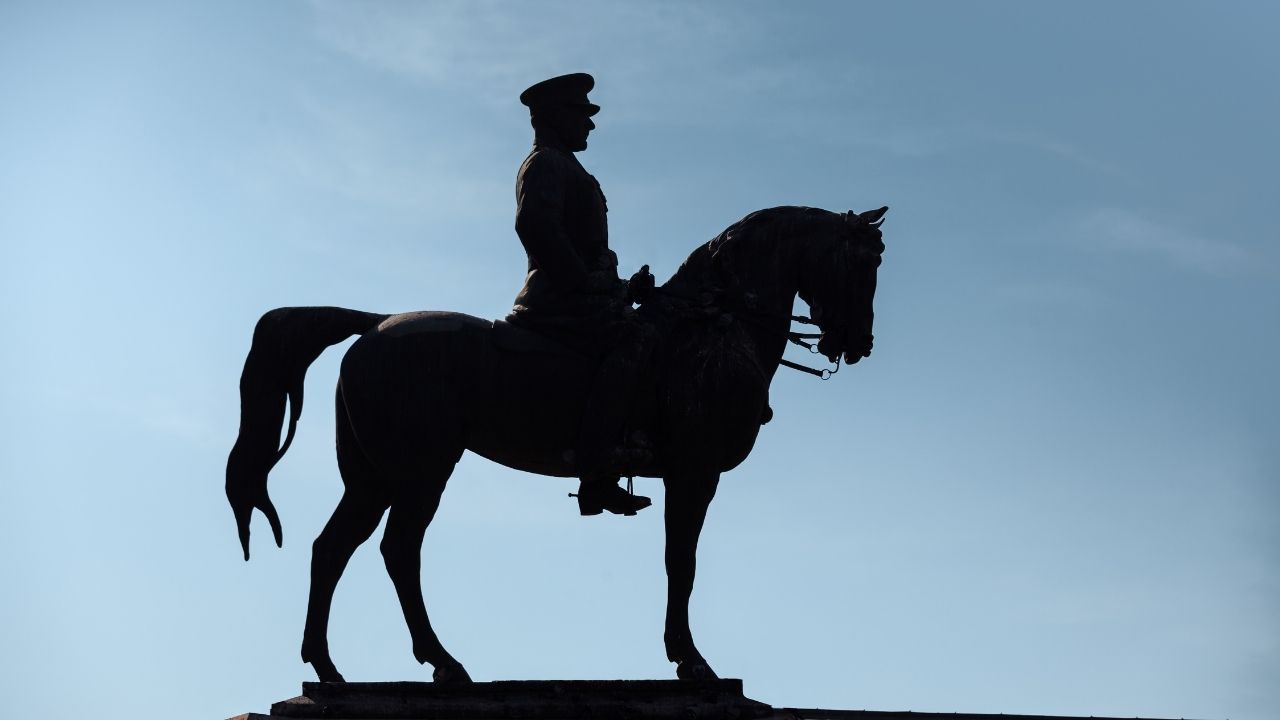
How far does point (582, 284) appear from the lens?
56.5 ft

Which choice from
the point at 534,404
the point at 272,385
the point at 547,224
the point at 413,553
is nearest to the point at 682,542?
the point at 534,404

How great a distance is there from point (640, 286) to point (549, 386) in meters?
1.10

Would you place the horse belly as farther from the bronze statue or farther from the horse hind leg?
the horse hind leg

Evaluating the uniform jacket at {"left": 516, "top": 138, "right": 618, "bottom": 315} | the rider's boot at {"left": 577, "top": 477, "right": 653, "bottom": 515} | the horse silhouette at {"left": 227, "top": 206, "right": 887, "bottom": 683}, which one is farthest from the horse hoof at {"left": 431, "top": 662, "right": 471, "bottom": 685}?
the uniform jacket at {"left": 516, "top": 138, "right": 618, "bottom": 315}

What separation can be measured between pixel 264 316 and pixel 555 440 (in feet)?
8.27

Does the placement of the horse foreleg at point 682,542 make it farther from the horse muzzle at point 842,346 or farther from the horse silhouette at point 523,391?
the horse muzzle at point 842,346

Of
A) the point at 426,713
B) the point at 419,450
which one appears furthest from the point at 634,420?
the point at 426,713

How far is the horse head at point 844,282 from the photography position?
681 inches

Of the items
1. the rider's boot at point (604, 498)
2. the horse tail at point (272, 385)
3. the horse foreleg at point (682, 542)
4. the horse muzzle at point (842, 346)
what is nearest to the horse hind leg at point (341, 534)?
the horse tail at point (272, 385)

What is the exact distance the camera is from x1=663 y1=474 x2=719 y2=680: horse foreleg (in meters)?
16.6

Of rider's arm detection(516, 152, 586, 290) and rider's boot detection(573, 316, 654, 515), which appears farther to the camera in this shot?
rider's arm detection(516, 152, 586, 290)

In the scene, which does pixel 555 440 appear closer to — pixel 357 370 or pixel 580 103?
pixel 357 370

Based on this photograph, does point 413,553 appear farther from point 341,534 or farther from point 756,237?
point 756,237

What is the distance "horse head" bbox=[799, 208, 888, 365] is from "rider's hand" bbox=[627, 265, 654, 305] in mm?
1230
